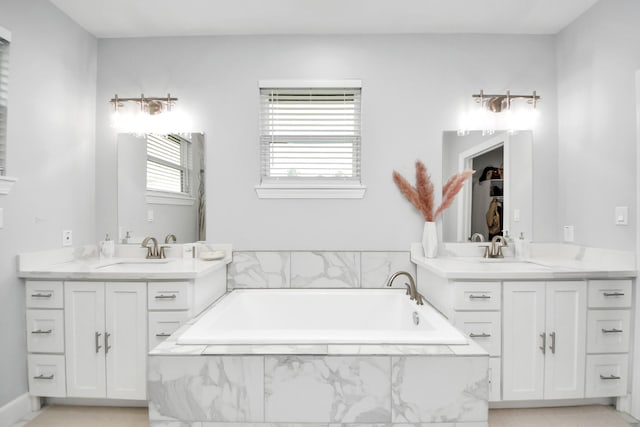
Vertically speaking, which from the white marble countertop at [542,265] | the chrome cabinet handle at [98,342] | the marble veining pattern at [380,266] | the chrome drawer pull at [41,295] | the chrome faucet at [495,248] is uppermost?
the chrome faucet at [495,248]

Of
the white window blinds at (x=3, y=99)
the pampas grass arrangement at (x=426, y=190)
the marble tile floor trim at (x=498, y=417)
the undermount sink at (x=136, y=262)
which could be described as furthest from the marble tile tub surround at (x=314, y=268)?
the white window blinds at (x=3, y=99)

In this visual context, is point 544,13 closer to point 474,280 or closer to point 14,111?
point 474,280

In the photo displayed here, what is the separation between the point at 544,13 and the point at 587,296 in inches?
75.1

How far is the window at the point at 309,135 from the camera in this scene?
100 inches

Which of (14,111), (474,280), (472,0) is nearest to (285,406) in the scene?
(474,280)

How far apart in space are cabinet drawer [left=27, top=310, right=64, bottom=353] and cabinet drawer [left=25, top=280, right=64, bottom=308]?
0.04 metres

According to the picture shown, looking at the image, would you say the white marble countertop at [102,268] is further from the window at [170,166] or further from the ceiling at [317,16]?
the ceiling at [317,16]

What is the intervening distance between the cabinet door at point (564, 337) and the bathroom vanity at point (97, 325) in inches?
83.4

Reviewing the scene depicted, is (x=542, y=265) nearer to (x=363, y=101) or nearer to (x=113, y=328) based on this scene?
(x=363, y=101)

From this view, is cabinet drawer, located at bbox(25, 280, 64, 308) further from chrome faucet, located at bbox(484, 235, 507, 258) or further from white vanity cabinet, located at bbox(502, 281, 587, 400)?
chrome faucet, located at bbox(484, 235, 507, 258)

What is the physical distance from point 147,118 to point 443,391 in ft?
8.67

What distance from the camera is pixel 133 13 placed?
229 centimetres

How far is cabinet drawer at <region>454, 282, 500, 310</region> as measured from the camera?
1.92 m

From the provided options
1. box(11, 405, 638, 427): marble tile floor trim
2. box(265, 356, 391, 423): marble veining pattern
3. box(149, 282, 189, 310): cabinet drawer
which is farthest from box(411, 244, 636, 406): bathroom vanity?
box(149, 282, 189, 310): cabinet drawer
